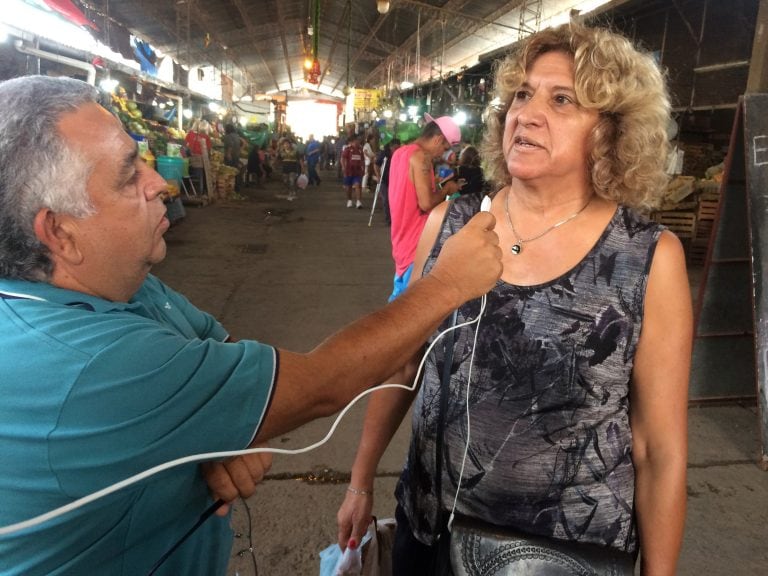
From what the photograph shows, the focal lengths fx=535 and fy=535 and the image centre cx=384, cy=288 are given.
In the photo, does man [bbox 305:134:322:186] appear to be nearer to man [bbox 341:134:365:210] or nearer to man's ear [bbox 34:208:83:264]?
man [bbox 341:134:365:210]

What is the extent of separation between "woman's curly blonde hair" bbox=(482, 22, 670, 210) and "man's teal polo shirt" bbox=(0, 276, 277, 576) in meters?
1.12

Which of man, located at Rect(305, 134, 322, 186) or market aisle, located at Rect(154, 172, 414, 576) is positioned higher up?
man, located at Rect(305, 134, 322, 186)

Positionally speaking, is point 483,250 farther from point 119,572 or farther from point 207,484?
point 119,572

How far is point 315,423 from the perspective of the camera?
3.68 meters

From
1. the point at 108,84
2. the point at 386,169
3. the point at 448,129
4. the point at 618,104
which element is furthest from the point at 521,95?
the point at 108,84

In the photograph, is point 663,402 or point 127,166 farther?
point 663,402

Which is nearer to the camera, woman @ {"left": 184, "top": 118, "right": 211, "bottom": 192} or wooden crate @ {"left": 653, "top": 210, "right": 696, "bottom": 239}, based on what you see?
wooden crate @ {"left": 653, "top": 210, "right": 696, "bottom": 239}

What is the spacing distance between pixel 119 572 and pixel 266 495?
1975 mm

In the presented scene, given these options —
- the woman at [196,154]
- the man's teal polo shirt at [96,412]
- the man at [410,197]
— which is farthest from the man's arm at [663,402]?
the woman at [196,154]

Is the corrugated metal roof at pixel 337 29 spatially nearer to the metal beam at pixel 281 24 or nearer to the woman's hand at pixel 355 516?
the metal beam at pixel 281 24

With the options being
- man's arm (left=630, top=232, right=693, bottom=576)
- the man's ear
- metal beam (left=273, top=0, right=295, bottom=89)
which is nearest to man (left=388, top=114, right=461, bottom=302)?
man's arm (left=630, top=232, right=693, bottom=576)

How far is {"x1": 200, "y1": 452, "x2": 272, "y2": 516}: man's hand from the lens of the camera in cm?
106

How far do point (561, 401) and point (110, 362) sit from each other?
1070 mm

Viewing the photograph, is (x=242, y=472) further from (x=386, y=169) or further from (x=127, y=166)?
(x=386, y=169)
